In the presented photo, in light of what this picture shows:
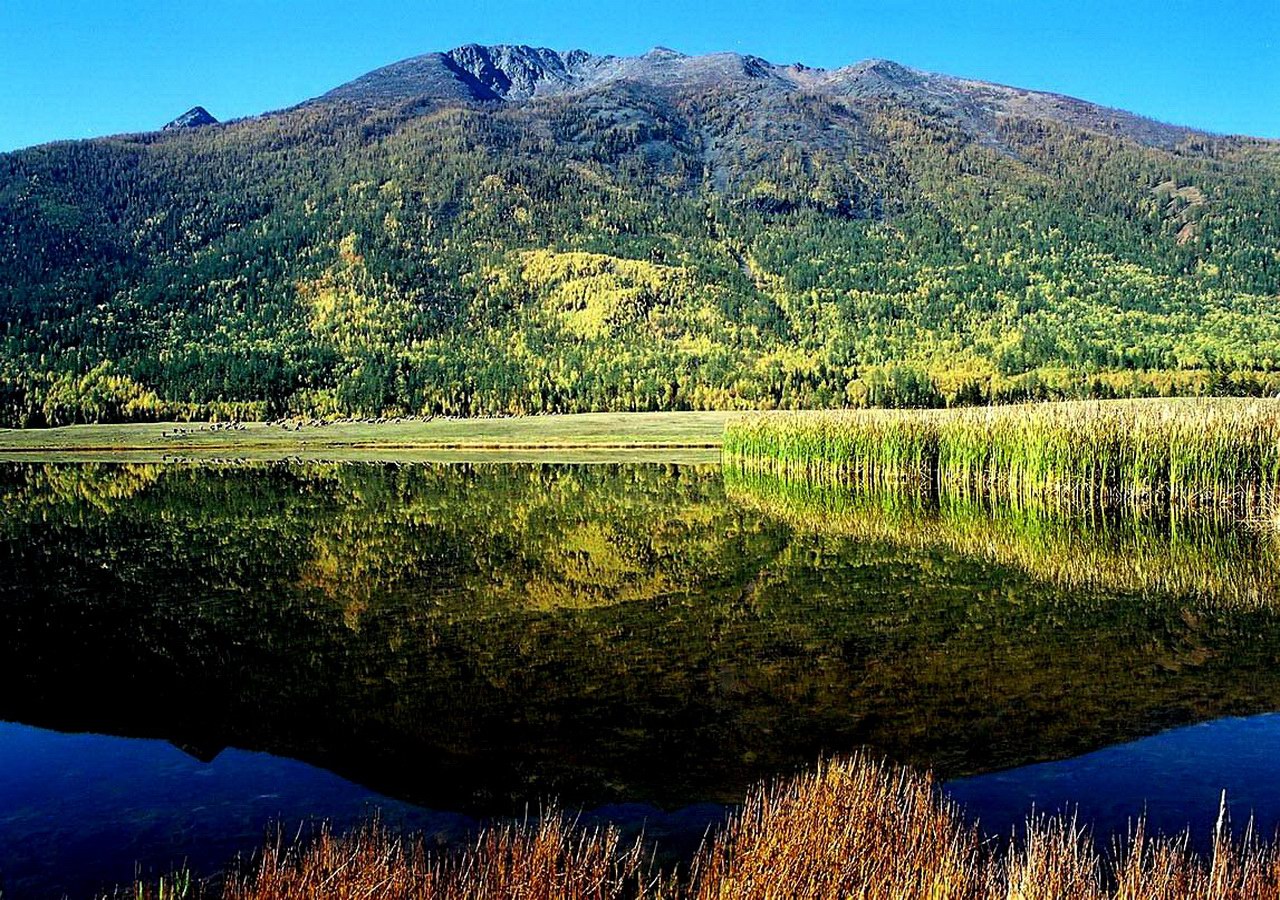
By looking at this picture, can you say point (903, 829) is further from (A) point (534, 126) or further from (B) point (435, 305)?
(A) point (534, 126)

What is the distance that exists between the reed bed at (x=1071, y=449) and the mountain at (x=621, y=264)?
4705cm

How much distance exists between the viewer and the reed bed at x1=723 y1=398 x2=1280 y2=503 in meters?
23.8

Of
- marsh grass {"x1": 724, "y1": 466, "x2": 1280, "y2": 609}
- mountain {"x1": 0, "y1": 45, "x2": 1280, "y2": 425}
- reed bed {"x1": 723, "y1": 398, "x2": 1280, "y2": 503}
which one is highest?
mountain {"x1": 0, "y1": 45, "x2": 1280, "y2": 425}

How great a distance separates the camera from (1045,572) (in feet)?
55.4

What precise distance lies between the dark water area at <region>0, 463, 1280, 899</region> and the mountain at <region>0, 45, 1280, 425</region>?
2414 inches

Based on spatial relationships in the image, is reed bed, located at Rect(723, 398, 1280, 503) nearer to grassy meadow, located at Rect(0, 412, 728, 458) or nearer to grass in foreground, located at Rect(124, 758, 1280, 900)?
grass in foreground, located at Rect(124, 758, 1280, 900)

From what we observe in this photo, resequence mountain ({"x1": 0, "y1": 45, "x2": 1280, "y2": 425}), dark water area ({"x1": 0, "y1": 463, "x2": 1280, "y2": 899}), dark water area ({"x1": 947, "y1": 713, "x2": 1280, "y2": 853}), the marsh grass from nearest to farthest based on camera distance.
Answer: dark water area ({"x1": 947, "y1": 713, "x2": 1280, "y2": 853}), dark water area ({"x1": 0, "y1": 463, "x2": 1280, "y2": 899}), the marsh grass, mountain ({"x1": 0, "y1": 45, "x2": 1280, "y2": 425})

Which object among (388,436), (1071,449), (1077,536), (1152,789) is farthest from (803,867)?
(388,436)

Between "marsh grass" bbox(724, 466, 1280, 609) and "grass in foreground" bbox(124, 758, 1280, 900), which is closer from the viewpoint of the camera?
"grass in foreground" bbox(124, 758, 1280, 900)

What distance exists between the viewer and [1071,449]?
25.9 meters

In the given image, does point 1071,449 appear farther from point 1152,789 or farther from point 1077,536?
point 1152,789

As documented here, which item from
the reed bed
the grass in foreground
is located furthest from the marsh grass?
the grass in foreground

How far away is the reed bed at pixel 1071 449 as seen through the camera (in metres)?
23.8

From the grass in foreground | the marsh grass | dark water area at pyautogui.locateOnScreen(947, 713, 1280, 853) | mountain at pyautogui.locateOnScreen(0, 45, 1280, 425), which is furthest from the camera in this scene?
mountain at pyautogui.locateOnScreen(0, 45, 1280, 425)
